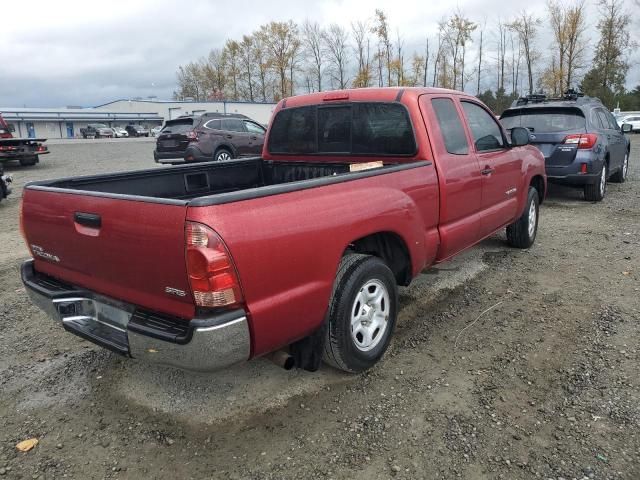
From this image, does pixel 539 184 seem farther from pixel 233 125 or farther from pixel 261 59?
pixel 261 59

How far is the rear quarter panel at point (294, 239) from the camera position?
2410 millimetres

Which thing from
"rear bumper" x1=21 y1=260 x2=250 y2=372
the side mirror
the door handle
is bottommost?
"rear bumper" x1=21 y1=260 x2=250 y2=372

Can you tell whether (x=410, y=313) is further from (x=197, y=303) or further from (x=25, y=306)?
(x=25, y=306)

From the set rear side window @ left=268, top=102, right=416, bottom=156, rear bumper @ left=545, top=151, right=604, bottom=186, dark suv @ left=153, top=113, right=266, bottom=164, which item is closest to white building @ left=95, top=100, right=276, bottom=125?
dark suv @ left=153, top=113, right=266, bottom=164

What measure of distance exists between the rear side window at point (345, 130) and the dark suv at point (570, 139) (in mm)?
5426

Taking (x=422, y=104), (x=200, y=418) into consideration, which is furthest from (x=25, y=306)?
(x=422, y=104)

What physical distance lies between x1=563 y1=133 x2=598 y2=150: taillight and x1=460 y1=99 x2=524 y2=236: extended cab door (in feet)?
11.8

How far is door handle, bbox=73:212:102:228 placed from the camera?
8.82 ft

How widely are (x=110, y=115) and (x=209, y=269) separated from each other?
82.4m

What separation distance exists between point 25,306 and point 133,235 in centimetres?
289

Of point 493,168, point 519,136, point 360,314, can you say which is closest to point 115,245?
point 360,314

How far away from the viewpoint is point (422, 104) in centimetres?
404

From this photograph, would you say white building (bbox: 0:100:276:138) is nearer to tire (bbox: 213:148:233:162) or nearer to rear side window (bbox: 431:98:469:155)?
tire (bbox: 213:148:233:162)

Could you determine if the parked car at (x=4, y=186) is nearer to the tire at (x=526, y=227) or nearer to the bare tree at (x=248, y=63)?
the tire at (x=526, y=227)
